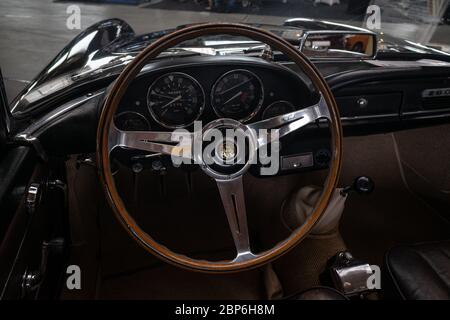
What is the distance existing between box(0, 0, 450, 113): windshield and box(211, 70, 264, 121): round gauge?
17cm

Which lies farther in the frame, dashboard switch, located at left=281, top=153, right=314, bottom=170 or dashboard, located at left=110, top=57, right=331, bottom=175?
dashboard switch, located at left=281, top=153, right=314, bottom=170

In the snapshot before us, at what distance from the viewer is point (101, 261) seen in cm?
182

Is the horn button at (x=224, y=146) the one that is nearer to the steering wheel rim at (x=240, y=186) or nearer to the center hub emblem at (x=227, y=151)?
the center hub emblem at (x=227, y=151)

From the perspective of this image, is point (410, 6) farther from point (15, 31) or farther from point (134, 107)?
point (15, 31)

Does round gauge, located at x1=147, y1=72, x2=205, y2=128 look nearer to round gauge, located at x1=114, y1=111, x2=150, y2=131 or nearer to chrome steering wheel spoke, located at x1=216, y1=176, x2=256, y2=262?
round gauge, located at x1=114, y1=111, x2=150, y2=131

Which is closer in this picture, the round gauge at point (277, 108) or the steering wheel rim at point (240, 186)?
the steering wheel rim at point (240, 186)

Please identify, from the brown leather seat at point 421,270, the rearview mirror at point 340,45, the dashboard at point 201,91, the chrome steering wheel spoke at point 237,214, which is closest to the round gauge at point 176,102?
the dashboard at point 201,91

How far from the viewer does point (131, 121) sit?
4.55 ft

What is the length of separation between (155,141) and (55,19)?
3.85 meters

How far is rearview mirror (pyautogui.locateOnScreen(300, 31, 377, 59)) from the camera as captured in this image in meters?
1.61

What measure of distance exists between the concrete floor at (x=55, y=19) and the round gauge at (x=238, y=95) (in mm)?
544

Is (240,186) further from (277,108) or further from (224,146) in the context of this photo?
(277,108)

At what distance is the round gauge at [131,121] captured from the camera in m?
1.37

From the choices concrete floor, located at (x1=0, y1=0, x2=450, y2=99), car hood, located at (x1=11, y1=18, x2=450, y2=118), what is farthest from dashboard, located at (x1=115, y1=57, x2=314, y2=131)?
concrete floor, located at (x1=0, y1=0, x2=450, y2=99)
